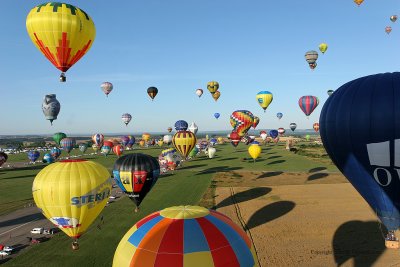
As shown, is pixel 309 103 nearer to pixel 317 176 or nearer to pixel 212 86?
pixel 317 176

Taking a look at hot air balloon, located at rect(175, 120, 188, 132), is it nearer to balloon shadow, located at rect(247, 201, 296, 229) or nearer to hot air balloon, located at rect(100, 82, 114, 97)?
hot air balloon, located at rect(100, 82, 114, 97)

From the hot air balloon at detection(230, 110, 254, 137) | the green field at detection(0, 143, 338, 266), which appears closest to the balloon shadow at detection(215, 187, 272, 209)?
the green field at detection(0, 143, 338, 266)

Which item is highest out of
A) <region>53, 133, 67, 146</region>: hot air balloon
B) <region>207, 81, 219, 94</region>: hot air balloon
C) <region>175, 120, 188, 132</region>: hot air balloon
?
<region>207, 81, 219, 94</region>: hot air balloon

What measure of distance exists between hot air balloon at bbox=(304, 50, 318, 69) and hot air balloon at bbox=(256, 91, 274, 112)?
1190 cm

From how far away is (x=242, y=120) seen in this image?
78375 millimetres

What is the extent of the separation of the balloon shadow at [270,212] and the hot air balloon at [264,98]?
44.6 m

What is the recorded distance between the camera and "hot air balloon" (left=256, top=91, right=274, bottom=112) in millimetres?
73688

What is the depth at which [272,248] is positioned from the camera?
20688 mm

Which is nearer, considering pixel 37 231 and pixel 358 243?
pixel 358 243

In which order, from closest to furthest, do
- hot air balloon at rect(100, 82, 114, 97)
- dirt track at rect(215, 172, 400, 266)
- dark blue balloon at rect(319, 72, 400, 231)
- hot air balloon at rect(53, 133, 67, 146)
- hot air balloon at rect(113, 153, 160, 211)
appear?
1. dark blue balloon at rect(319, 72, 400, 231)
2. dirt track at rect(215, 172, 400, 266)
3. hot air balloon at rect(113, 153, 160, 211)
4. hot air balloon at rect(100, 82, 114, 97)
5. hot air balloon at rect(53, 133, 67, 146)

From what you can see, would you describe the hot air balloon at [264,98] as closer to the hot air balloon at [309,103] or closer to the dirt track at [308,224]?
the hot air balloon at [309,103]

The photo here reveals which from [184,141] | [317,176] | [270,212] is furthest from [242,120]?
[270,212]

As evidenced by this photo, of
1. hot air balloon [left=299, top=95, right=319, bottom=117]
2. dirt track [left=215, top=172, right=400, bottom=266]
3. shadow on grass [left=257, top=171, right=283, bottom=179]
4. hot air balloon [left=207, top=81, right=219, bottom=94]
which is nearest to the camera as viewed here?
dirt track [left=215, top=172, right=400, bottom=266]

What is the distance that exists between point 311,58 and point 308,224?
4856 cm
